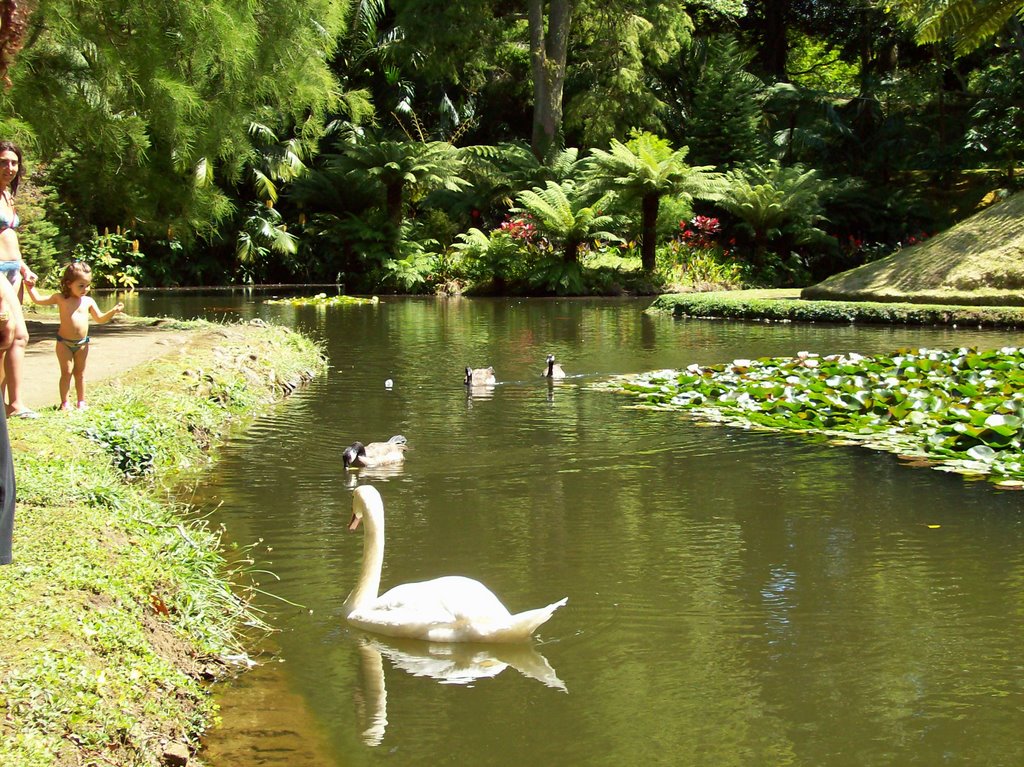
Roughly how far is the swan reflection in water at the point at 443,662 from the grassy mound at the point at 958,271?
54.5 feet

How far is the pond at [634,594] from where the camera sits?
3885 mm

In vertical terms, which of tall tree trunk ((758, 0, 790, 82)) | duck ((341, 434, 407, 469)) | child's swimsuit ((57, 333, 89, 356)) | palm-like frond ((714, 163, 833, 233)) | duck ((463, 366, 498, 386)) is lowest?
duck ((341, 434, 407, 469))

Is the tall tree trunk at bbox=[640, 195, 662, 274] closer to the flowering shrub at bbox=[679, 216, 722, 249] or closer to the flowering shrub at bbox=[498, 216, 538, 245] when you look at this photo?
the flowering shrub at bbox=[679, 216, 722, 249]

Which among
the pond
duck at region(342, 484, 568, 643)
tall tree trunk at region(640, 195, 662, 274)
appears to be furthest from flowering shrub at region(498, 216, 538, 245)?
duck at region(342, 484, 568, 643)

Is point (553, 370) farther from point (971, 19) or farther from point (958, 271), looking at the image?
point (958, 271)

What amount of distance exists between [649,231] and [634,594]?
23617mm

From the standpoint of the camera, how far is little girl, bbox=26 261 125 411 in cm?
744

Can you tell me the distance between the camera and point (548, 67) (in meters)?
30.9

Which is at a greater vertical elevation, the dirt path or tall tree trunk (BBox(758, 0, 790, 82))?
tall tree trunk (BBox(758, 0, 790, 82))

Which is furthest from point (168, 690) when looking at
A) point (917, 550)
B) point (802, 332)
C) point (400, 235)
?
point (400, 235)

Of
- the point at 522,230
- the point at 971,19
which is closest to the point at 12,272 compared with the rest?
the point at 971,19

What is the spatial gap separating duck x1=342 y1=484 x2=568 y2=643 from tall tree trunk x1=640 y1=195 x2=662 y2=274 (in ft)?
78.3

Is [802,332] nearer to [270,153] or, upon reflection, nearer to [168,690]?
[168,690]

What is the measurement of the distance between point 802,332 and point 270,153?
18.6m
